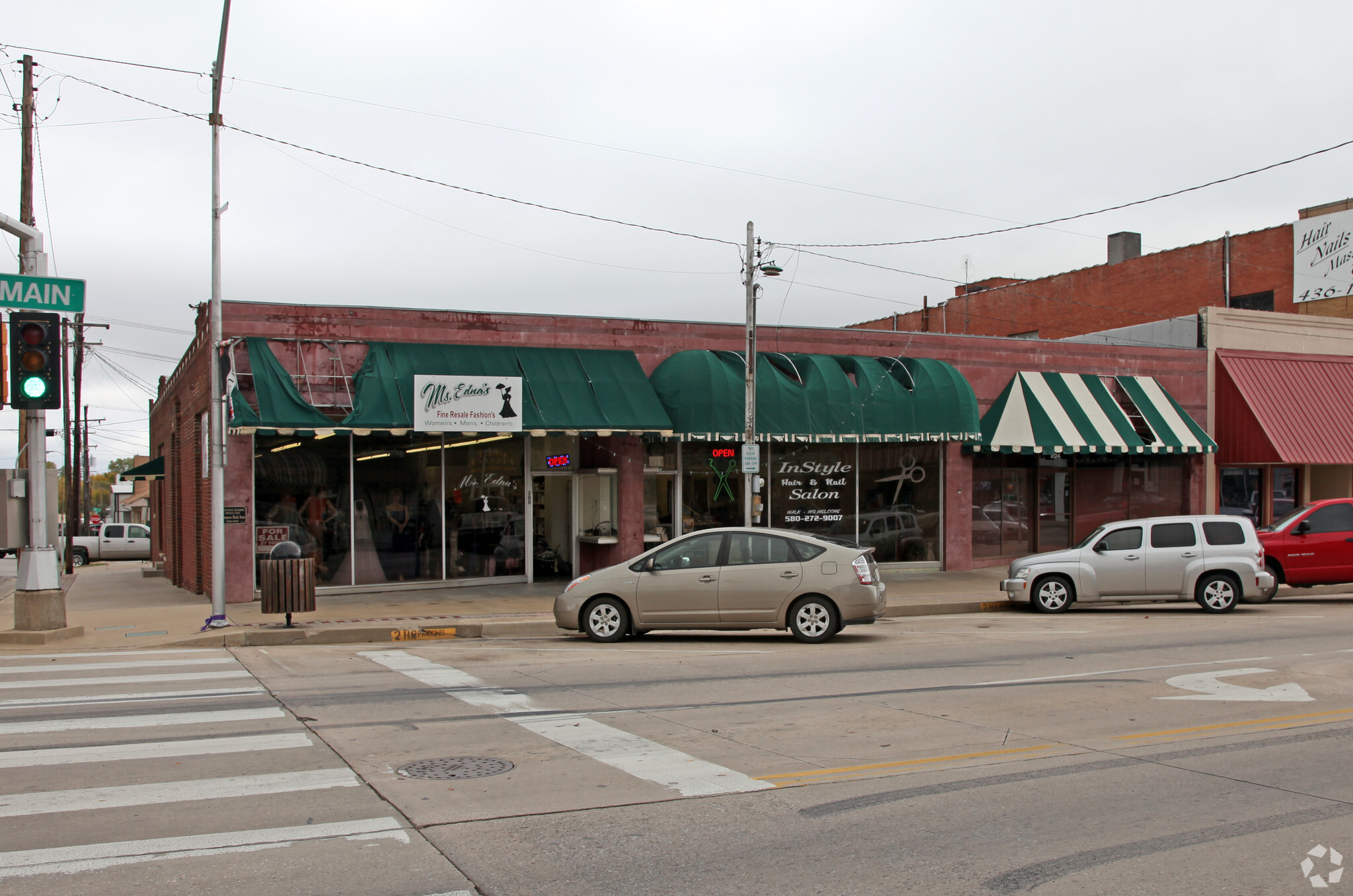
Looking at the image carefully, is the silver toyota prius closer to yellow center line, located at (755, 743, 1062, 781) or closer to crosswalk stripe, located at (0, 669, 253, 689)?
crosswalk stripe, located at (0, 669, 253, 689)

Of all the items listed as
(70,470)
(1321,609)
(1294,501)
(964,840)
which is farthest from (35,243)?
(70,470)

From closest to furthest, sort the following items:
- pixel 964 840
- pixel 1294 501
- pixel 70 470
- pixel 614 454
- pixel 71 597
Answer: pixel 964 840
pixel 614 454
pixel 71 597
pixel 1294 501
pixel 70 470

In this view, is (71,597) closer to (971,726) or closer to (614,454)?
(614,454)

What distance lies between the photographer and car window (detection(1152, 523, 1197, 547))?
58.3 ft

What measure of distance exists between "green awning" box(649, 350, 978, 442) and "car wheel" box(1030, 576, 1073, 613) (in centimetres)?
532

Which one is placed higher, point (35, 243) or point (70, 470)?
point (35, 243)

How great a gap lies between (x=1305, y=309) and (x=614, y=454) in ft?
97.5

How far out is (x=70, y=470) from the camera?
4719 centimetres

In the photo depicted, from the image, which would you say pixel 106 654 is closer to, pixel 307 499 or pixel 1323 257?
pixel 307 499

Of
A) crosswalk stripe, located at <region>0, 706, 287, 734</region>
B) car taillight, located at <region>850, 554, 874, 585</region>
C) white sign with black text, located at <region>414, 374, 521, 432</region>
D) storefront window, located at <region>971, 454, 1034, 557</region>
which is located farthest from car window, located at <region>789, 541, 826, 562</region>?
storefront window, located at <region>971, 454, 1034, 557</region>

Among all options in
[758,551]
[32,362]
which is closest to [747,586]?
[758,551]

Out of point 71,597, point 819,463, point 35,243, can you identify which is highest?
point 35,243

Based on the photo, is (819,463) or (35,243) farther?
(819,463)

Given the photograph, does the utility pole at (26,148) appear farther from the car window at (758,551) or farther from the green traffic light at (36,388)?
the car window at (758,551)
